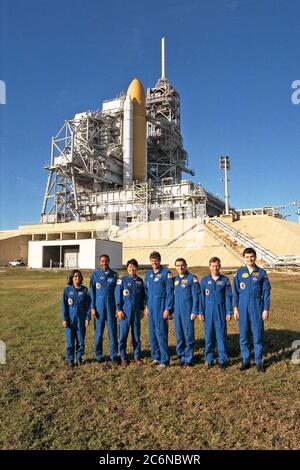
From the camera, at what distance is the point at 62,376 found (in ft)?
20.3

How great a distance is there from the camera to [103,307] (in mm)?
7102

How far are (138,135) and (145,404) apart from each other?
69832 mm

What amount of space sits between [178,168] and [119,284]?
255 feet

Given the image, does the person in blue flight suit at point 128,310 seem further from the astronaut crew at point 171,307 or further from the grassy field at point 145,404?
the grassy field at point 145,404

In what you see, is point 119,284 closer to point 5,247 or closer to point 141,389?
point 141,389

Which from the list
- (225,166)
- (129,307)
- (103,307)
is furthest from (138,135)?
(129,307)

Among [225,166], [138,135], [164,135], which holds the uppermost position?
[164,135]

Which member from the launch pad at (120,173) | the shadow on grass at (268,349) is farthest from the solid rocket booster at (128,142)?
the shadow on grass at (268,349)

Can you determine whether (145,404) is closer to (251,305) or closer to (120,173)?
(251,305)

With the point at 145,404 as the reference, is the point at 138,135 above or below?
above

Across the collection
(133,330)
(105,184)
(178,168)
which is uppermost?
(178,168)

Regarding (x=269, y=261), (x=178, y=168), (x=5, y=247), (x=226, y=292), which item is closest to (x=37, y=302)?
(x=226, y=292)

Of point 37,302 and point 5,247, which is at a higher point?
point 5,247
